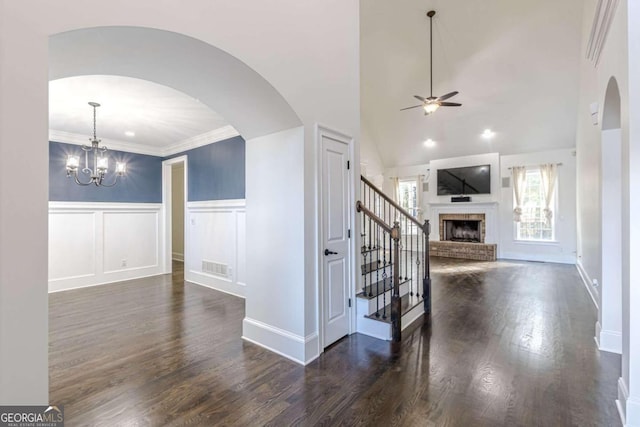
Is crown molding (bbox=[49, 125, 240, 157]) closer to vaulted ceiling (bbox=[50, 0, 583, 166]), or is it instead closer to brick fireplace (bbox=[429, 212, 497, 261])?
vaulted ceiling (bbox=[50, 0, 583, 166])

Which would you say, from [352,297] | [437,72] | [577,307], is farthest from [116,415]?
[437,72]

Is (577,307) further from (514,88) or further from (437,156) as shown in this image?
(437,156)

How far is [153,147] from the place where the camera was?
6.14 metres

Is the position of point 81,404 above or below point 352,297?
below

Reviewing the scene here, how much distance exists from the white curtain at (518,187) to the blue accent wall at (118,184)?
9.13 metres

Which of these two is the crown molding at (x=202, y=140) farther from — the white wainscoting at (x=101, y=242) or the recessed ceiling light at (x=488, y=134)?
the recessed ceiling light at (x=488, y=134)

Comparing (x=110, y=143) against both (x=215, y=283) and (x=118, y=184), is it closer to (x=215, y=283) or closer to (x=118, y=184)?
(x=118, y=184)

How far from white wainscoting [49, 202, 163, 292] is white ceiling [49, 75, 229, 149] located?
141 cm

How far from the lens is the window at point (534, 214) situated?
7.52 meters

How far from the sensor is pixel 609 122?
2727mm

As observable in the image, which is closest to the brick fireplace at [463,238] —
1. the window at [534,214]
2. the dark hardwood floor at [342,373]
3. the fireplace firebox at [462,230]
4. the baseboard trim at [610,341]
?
the fireplace firebox at [462,230]

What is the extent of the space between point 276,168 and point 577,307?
14.7ft

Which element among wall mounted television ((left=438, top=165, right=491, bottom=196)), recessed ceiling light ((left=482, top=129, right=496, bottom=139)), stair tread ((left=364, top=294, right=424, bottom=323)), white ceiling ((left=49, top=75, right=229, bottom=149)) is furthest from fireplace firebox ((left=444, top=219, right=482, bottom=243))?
white ceiling ((left=49, top=75, right=229, bottom=149))

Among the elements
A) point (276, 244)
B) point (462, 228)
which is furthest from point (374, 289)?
point (462, 228)
